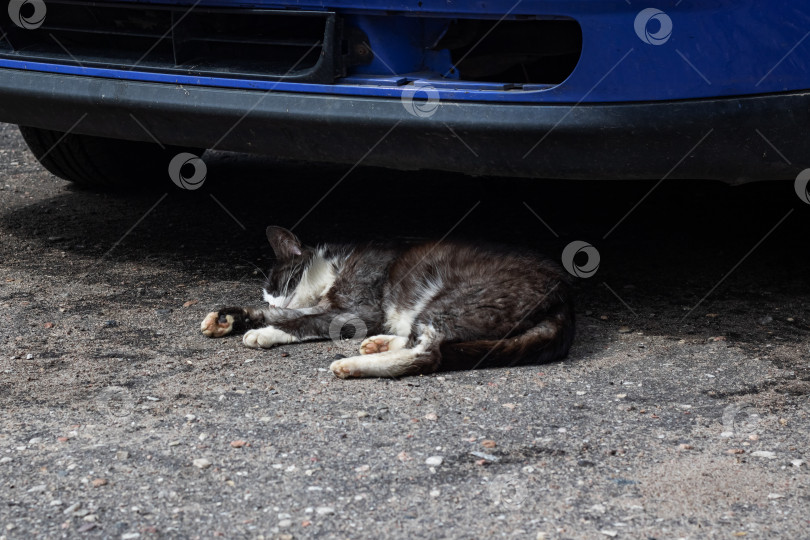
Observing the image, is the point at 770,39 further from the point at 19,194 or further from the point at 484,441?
the point at 19,194

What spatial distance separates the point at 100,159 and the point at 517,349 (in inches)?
102

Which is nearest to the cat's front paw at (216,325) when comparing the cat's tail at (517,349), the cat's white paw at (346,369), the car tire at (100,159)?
the cat's white paw at (346,369)

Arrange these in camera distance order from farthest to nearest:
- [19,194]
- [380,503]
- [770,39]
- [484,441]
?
[19,194] < [770,39] < [484,441] < [380,503]

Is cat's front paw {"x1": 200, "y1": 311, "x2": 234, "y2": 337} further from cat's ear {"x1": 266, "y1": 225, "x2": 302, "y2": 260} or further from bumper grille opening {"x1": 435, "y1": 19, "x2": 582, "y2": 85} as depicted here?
bumper grille opening {"x1": 435, "y1": 19, "x2": 582, "y2": 85}

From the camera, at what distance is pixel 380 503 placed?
216 centimetres

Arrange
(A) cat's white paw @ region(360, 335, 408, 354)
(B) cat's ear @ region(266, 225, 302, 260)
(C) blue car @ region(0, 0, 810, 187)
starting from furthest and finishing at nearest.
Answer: (B) cat's ear @ region(266, 225, 302, 260), (A) cat's white paw @ region(360, 335, 408, 354), (C) blue car @ region(0, 0, 810, 187)

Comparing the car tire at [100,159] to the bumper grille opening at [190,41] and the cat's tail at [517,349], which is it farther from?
the cat's tail at [517,349]

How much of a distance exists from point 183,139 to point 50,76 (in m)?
0.51

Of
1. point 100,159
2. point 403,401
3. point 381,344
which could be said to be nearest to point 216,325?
point 381,344

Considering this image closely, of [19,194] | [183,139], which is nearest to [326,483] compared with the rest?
[183,139]

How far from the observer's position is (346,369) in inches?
114

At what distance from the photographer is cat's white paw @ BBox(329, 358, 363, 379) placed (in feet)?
9.48

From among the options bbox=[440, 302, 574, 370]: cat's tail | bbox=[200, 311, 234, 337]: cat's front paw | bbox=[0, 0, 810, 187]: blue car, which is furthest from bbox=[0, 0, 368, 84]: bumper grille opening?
bbox=[440, 302, 574, 370]: cat's tail

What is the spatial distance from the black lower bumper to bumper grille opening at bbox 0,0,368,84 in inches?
3.1
